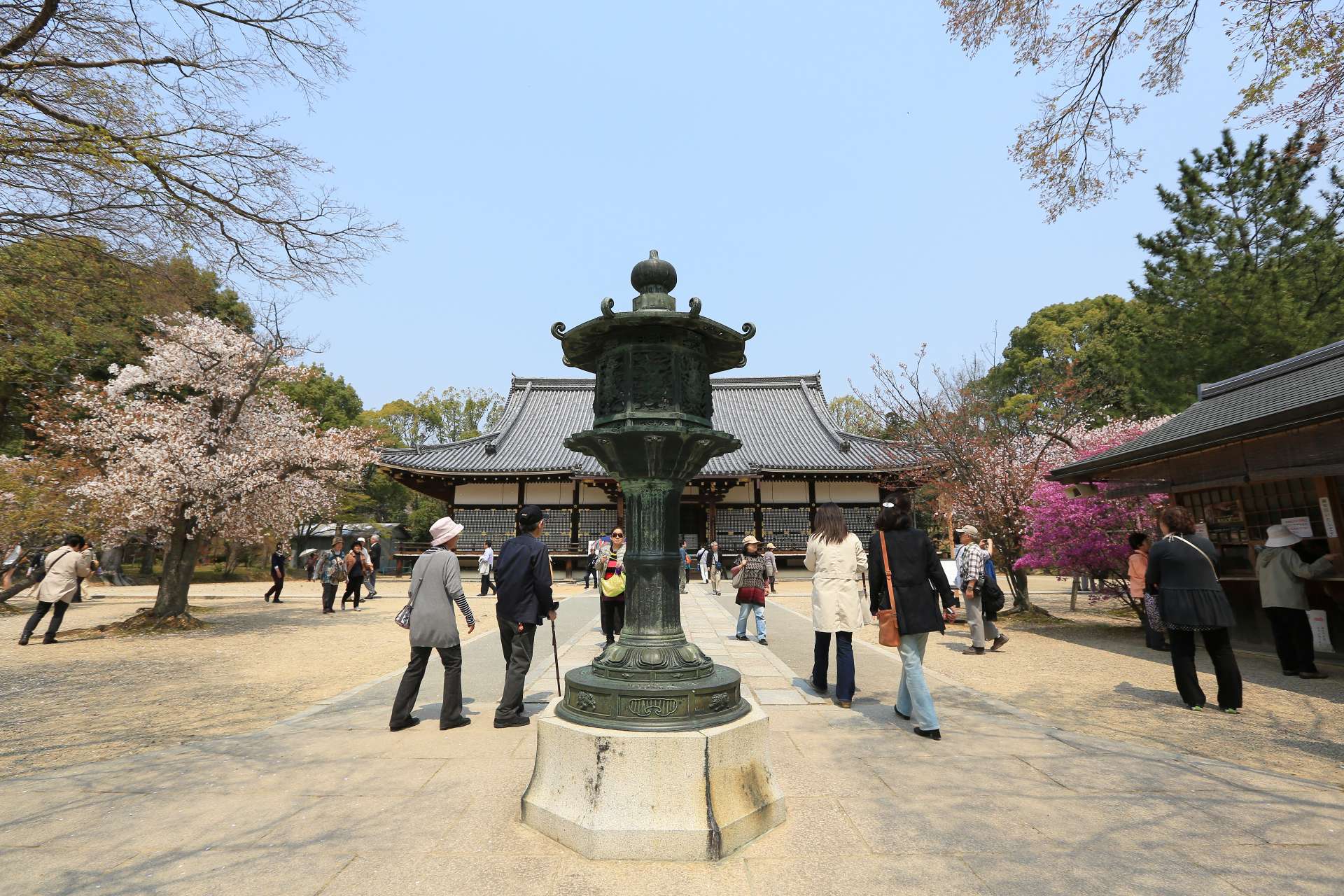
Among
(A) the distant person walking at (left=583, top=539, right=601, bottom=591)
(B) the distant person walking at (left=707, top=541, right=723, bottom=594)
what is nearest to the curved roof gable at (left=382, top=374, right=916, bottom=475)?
(B) the distant person walking at (left=707, top=541, right=723, bottom=594)

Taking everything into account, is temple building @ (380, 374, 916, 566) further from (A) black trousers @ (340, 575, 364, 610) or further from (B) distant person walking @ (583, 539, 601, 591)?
(A) black trousers @ (340, 575, 364, 610)

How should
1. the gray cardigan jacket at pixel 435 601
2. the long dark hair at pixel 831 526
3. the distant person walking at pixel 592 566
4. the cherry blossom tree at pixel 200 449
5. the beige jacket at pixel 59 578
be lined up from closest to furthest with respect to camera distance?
the gray cardigan jacket at pixel 435 601
the long dark hair at pixel 831 526
the beige jacket at pixel 59 578
the cherry blossom tree at pixel 200 449
the distant person walking at pixel 592 566

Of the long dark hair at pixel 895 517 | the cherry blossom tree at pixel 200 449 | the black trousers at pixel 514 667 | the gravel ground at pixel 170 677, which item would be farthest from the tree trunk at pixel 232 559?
the long dark hair at pixel 895 517

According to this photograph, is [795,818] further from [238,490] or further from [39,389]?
[39,389]

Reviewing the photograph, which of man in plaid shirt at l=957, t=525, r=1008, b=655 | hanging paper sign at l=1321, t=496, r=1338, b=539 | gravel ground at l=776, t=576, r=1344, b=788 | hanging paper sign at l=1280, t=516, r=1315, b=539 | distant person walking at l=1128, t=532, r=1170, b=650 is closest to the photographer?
gravel ground at l=776, t=576, r=1344, b=788

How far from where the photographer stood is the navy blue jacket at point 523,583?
15.8 feet

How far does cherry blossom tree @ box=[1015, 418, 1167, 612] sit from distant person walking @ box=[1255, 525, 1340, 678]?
298 centimetres

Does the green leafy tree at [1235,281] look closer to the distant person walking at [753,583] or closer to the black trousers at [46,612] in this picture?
the distant person walking at [753,583]

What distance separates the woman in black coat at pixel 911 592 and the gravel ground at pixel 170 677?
534cm

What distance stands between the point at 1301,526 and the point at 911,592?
22.8 ft

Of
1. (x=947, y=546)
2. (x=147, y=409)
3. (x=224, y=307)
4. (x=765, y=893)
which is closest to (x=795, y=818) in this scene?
(x=765, y=893)

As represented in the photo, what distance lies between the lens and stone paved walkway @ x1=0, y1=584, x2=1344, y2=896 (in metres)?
2.54

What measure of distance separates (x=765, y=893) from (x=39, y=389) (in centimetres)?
2438

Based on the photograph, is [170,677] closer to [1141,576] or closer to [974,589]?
[974,589]
